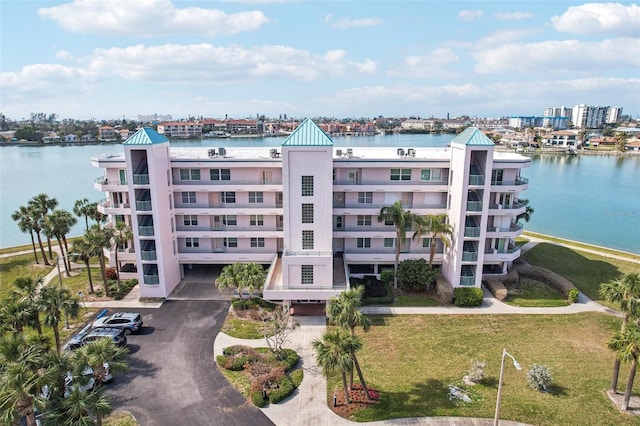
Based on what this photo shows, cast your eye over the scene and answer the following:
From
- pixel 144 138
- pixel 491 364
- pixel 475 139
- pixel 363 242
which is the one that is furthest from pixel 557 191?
pixel 144 138

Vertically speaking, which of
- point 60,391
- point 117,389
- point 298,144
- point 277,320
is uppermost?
point 298,144

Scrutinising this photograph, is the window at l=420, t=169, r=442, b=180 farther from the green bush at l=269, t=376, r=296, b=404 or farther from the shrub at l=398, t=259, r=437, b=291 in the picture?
the green bush at l=269, t=376, r=296, b=404

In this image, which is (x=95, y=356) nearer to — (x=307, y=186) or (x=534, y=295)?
(x=307, y=186)

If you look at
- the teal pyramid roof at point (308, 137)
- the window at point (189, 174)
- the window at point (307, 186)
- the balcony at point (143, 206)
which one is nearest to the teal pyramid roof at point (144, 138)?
the window at point (189, 174)

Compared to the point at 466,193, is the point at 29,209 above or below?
below

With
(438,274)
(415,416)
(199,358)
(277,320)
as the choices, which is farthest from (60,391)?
(438,274)

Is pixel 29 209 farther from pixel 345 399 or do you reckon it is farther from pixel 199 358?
pixel 345 399
